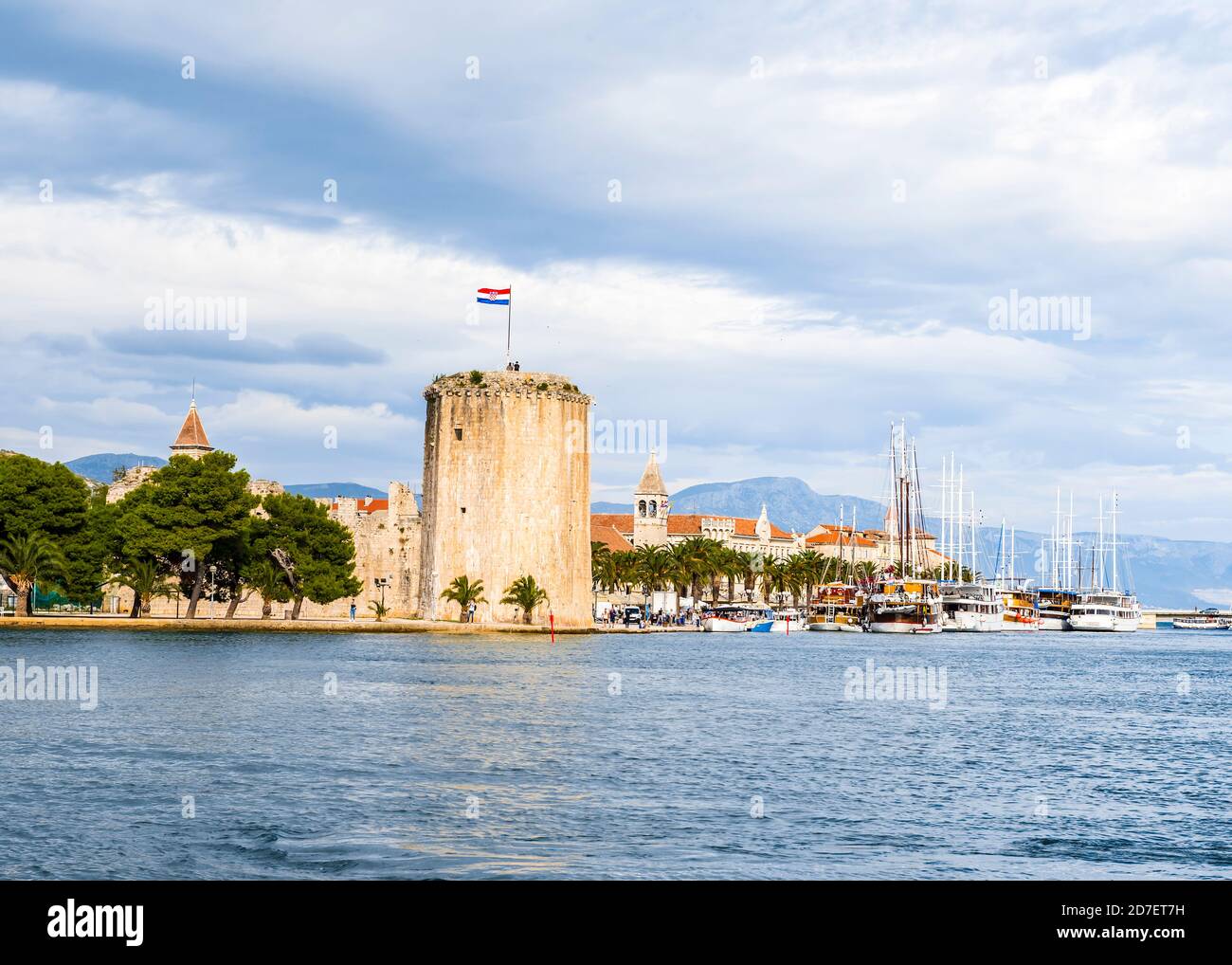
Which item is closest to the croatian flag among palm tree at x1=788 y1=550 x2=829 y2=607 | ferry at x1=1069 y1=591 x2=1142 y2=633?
palm tree at x1=788 y1=550 x2=829 y2=607

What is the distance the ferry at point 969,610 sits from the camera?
4459 inches

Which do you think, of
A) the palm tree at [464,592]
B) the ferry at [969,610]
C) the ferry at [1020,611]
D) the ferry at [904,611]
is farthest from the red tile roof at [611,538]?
the palm tree at [464,592]

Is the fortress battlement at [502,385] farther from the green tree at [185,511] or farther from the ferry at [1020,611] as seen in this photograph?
the ferry at [1020,611]

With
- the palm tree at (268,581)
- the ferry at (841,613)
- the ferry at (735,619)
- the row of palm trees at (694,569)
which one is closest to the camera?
the palm tree at (268,581)

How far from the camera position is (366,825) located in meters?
16.5

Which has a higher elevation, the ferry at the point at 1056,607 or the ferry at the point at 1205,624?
the ferry at the point at 1056,607

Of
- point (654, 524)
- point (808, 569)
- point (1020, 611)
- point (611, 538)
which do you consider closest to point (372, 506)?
point (611, 538)

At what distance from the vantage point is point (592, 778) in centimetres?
2080

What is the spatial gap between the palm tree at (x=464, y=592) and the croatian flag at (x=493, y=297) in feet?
48.1

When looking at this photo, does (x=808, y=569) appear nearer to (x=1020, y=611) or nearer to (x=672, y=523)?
(x=1020, y=611)

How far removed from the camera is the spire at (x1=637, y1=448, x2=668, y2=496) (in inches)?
6353
